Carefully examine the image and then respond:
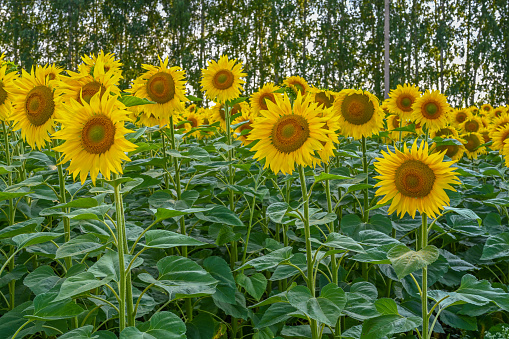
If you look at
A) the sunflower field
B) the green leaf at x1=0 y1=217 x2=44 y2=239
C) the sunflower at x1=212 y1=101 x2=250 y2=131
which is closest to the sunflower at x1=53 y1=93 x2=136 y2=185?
the sunflower field

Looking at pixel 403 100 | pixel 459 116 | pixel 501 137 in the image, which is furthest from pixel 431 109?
pixel 459 116

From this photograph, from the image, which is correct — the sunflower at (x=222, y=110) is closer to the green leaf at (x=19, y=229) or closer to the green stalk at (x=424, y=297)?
the green leaf at (x=19, y=229)

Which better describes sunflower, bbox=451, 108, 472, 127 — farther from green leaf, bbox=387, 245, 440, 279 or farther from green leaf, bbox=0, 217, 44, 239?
green leaf, bbox=0, 217, 44, 239

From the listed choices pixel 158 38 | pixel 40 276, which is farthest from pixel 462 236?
pixel 158 38

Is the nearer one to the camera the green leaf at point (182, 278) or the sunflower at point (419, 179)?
the green leaf at point (182, 278)

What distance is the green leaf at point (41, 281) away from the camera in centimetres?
199

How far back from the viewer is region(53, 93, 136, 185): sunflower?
181cm

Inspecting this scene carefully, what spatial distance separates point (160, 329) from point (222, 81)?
8.80 feet

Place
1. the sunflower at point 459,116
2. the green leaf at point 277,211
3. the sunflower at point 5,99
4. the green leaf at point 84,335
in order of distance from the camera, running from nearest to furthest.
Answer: the green leaf at point 84,335 → the green leaf at point 277,211 → the sunflower at point 5,99 → the sunflower at point 459,116

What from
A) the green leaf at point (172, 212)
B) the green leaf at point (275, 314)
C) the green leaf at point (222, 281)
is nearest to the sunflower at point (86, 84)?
the green leaf at point (172, 212)

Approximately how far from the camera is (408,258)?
68.8 inches

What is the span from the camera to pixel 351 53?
2467cm

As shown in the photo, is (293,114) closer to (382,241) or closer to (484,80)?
(382,241)

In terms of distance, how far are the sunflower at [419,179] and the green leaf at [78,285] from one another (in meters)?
1.37
